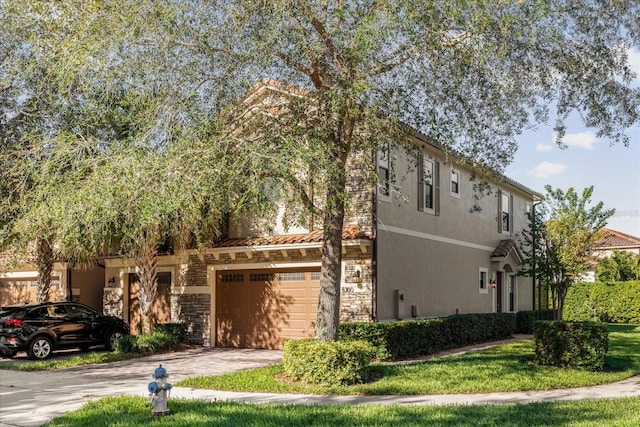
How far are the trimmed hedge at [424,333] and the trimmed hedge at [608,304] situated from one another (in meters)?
13.2

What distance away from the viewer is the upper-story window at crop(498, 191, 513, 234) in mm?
26938

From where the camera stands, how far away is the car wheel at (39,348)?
17297 mm

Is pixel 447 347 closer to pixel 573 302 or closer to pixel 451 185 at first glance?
pixel 451 185

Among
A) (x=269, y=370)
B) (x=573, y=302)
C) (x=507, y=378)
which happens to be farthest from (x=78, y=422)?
(x=573, y=302)

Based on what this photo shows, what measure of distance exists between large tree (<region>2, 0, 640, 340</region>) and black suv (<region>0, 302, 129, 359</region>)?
834cm

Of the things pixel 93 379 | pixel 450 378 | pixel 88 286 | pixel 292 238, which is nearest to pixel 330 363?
pixel 450 378

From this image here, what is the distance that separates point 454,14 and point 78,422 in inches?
325

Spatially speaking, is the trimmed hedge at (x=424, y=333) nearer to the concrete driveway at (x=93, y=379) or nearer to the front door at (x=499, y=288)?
the concrete driveway at (x=93, y=379)

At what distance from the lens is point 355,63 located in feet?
37.9

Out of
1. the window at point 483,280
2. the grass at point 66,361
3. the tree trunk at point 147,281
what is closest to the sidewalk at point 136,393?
the grass at point 66,361

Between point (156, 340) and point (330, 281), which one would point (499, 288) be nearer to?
point (156, 340)

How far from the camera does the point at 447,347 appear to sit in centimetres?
1861

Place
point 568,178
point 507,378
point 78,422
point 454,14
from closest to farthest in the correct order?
point 78,422, point 454,14, point 507,378, point 568,178

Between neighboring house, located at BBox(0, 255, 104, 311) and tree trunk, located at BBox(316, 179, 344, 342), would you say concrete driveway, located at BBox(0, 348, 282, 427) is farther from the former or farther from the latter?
neighboring house, located at BBox(0, 255, 104, 311)
